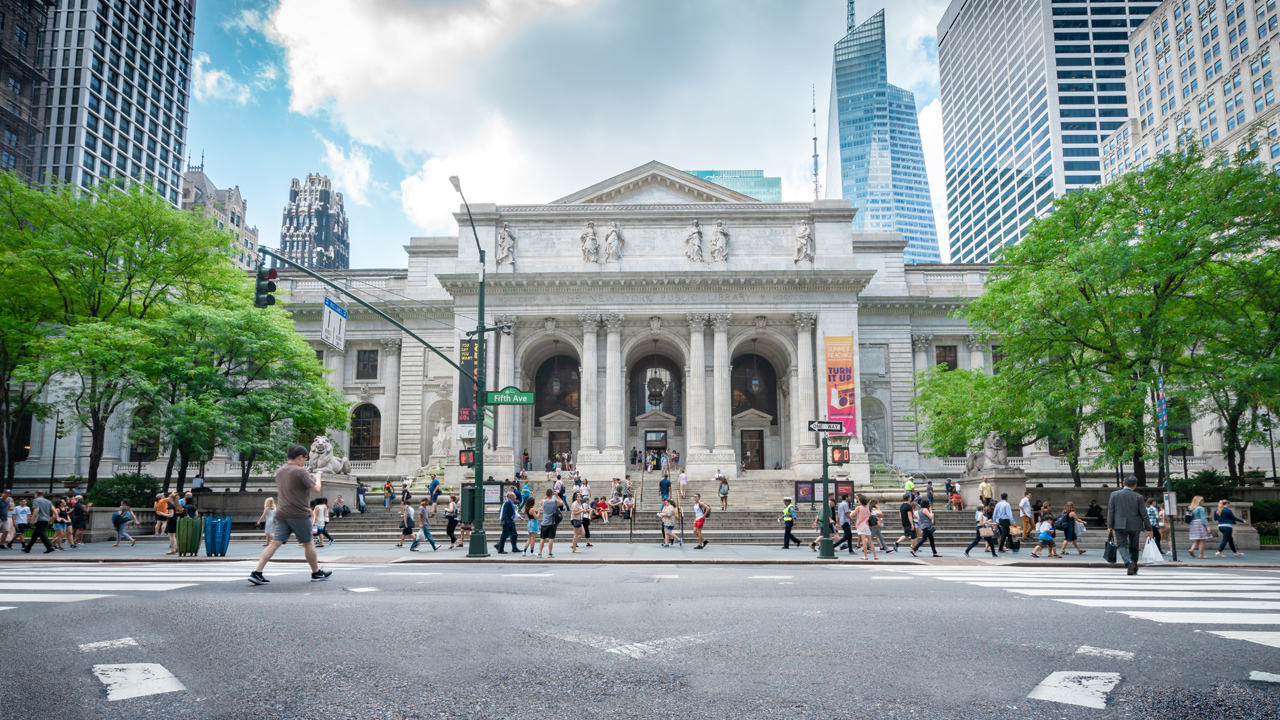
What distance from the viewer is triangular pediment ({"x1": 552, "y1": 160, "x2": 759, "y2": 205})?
49.6m

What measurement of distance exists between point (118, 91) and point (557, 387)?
3325 inches

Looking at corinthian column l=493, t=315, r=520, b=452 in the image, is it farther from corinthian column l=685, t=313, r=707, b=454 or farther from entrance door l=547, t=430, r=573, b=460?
corinthian column l=685, t=313, r=707, b=454

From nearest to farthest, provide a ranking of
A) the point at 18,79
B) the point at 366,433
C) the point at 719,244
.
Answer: the point at 719,244
the point at 366,433
the point at 18,79

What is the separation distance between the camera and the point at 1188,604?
9219 mm

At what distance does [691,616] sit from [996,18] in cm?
19382

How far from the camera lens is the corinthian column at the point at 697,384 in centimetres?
4522

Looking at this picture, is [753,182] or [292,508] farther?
[753,182]

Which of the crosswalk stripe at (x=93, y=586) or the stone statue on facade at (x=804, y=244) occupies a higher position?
the stone statue on facade at (x=804, y=244)

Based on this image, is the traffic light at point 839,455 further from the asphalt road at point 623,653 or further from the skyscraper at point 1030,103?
the skyscraper at point 1030,103

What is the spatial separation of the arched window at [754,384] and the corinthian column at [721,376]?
7008mm

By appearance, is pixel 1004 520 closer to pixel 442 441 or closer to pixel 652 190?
pixel 652 190

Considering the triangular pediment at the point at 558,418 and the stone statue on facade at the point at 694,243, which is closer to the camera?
the stone statue on facade at the point at 694,243

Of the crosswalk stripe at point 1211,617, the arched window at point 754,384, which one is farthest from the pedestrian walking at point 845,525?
the arched window at point 754,384

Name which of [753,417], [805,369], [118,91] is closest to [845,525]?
[805,369]
